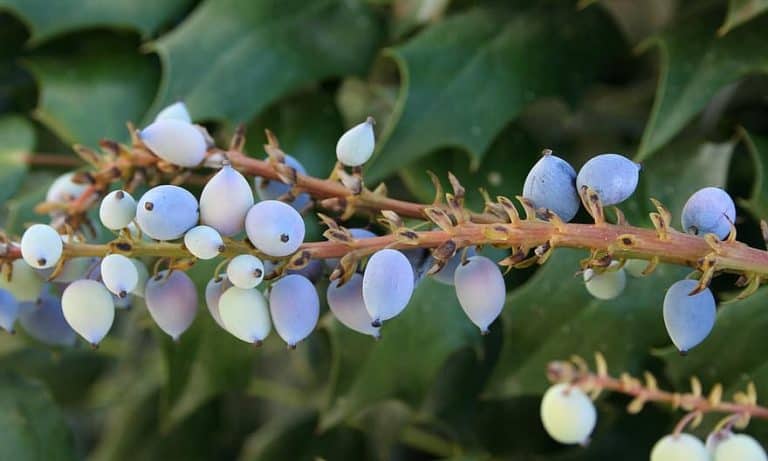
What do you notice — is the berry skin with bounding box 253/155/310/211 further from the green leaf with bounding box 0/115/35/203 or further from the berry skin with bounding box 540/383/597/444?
the green leaf with bounding box 0/115/35/203

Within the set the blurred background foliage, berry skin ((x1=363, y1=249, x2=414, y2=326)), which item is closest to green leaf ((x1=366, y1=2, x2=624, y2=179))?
the blurred background foliage

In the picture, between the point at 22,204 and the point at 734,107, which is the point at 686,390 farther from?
the point at 22,204

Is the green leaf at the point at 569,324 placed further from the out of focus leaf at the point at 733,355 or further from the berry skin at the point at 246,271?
the berry skin at the point at 246,271

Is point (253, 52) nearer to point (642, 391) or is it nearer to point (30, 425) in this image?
point (30, 425)

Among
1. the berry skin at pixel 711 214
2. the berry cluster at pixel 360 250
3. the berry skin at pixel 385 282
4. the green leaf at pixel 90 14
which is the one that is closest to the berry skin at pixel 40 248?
the berry cluster at pixel 360 250

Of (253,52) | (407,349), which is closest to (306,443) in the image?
(407,349)

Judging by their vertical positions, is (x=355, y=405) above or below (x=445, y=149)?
below

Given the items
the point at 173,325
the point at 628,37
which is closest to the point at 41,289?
the point at 173,325
